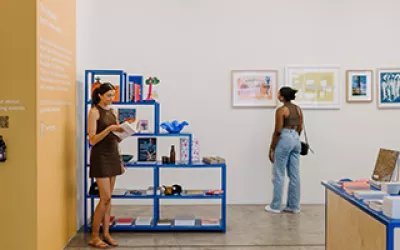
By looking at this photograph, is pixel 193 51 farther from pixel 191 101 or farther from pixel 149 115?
pixel 149 115

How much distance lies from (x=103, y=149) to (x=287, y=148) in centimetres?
283

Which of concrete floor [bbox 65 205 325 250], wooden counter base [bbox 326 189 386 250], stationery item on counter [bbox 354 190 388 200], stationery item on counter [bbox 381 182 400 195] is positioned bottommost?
concrete floor [bbox 65 205 325 250]

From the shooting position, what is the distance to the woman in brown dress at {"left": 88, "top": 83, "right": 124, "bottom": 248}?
5.03 meters

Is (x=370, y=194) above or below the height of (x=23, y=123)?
below

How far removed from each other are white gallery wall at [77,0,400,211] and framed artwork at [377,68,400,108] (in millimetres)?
127

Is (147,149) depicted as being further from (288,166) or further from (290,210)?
(290,210)

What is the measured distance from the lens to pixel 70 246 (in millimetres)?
5152

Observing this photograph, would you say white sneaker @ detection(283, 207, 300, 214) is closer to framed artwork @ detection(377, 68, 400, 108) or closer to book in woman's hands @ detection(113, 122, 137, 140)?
framed artwork @ detection(377, 68, 400, 108)

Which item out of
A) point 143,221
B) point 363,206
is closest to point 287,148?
point 143,221

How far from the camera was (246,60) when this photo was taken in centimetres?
736

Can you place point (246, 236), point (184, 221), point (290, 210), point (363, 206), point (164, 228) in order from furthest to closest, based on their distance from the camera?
point (290, 210) < point (184, 221) < point (164, 228) < point (246, 236) < point (363, 206)

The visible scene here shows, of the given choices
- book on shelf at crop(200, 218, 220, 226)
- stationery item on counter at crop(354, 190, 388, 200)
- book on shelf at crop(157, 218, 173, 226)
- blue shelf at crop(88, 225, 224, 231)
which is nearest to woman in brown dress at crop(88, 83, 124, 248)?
blue shelf at crop(88, 225, 224, 231)

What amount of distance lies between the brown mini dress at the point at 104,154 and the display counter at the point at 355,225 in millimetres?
2394

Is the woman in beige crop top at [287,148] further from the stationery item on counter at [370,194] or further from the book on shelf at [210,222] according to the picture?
the stationery item on counter at [370,194]
